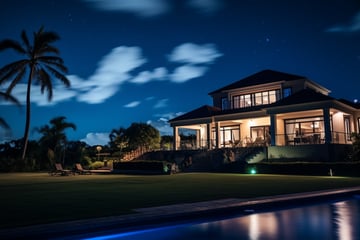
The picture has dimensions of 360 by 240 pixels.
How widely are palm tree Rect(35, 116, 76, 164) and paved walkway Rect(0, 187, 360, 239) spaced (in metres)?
36.3

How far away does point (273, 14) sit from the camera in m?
47.1

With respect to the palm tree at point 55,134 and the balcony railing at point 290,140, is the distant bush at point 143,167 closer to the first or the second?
the balcony railing at point 290,140

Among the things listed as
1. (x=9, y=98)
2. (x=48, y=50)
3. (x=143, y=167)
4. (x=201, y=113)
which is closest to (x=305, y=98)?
(x=201, y=113)

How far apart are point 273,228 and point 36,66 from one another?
38.6 metres

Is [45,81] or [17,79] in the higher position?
[17,79]

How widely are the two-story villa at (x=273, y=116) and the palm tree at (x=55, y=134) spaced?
15.6 meters

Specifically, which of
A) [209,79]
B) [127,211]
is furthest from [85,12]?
[209,79]

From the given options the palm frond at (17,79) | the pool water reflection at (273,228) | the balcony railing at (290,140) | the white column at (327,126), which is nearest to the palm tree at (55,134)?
the palm frond at (17,79)

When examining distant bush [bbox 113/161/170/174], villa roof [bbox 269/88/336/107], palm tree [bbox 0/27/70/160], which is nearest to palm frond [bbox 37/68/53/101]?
palm tree [bbox 0/27/70/160]

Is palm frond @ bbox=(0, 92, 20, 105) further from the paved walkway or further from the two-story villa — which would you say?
the paved walkway

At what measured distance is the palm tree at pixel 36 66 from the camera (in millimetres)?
Result: 37344

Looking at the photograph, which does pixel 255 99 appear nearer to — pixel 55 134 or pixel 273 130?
pixel 273 130

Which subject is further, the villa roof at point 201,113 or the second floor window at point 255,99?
the villa roof at point 201,113

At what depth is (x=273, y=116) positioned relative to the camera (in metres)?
28.7
